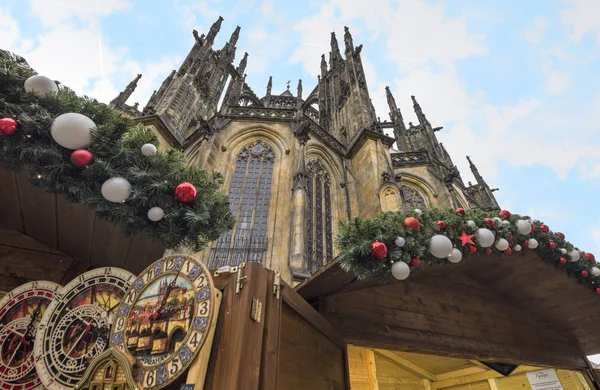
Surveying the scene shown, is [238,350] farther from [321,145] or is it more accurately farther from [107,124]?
[321,145]

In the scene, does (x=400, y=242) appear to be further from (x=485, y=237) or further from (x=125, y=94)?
(x=125, y=94)

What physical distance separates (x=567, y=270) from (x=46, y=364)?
176 inches

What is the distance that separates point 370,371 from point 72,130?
12.3 ft

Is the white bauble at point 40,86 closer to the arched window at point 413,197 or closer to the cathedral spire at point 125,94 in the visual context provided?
the arched window at point 413,197

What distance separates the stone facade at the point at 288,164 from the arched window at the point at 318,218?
1.5 inches

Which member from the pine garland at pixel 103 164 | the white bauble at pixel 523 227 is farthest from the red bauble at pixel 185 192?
the white bauble at pixel 523 227

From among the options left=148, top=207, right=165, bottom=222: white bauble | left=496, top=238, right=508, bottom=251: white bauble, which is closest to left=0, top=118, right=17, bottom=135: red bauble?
left=148, top=207, right=165, bottom=222: white bauble

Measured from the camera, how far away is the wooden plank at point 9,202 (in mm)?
2070

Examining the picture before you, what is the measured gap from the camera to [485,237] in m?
2.22

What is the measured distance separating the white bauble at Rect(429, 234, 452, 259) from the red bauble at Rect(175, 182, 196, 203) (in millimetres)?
1813

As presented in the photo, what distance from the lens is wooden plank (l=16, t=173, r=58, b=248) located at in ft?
6.89

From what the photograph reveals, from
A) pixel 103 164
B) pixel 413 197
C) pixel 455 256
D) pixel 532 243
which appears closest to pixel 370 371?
pixel 455 256

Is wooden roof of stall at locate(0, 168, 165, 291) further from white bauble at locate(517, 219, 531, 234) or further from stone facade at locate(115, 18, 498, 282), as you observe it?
stone facade at locate(115, 18, 498, 282)

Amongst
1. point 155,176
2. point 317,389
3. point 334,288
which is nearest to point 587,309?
point 334,288
